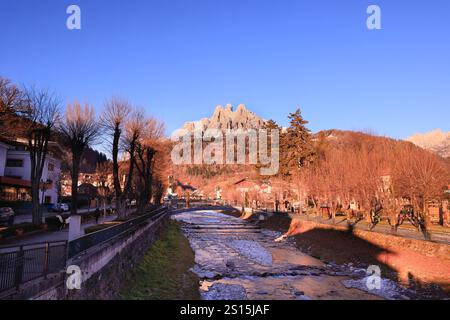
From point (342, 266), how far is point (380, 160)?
58.6 ft

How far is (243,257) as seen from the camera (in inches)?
1388

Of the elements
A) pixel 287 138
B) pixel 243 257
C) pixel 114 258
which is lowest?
pixel 243 257

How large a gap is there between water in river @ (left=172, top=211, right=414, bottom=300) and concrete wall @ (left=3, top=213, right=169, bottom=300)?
5366mm

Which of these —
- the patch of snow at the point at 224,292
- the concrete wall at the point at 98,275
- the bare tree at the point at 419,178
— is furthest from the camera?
the bare tree at the point at 419,178

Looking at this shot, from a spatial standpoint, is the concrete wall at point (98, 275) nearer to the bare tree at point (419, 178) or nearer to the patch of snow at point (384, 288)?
the patch of snow at point (384, 288)

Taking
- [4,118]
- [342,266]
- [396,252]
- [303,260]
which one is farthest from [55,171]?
[396,252]

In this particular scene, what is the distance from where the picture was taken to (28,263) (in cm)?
955

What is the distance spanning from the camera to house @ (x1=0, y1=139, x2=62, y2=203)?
44.8 metres

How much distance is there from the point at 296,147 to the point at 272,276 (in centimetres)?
4317

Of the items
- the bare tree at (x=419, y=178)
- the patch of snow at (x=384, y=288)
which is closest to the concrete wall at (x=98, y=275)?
the patch of snow at (x=384, y=288)

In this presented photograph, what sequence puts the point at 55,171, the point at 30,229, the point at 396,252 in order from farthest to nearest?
the point at 55,171, the point at 396,252, the point at 30,229

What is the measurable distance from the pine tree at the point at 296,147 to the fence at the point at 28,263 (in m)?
57.1

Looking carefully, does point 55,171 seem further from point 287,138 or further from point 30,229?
point 287,138

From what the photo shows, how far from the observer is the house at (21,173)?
44844 millimetres
